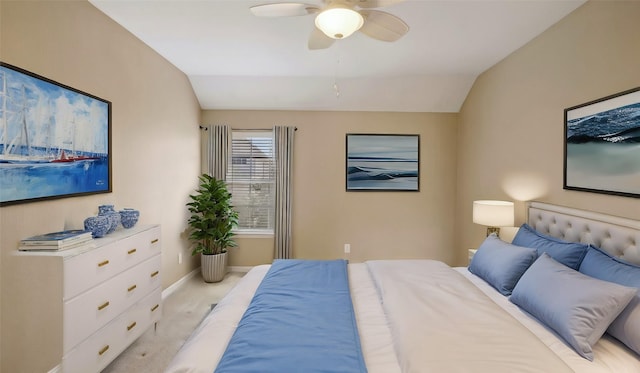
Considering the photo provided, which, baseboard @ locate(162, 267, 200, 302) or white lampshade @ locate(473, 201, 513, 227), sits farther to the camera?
baseboard @ locate(162, 267, 200, 302)

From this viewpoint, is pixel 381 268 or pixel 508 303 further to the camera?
pixel 381 268

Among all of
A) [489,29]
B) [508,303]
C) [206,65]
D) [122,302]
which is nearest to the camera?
[508,303]

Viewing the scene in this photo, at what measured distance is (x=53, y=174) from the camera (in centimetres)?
196

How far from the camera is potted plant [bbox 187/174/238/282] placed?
3.73 meters

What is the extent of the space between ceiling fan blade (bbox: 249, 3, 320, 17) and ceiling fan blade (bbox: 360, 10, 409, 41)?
33 centimetres

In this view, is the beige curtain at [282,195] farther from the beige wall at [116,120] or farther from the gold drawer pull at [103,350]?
the gold drawer pull at [103,350]

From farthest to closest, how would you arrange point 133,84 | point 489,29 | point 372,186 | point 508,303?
point 372,186 → point 133,84 → point 489,29 → point 508,303

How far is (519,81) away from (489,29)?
710 mm

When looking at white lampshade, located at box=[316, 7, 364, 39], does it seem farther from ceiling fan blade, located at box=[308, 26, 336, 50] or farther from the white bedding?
Answer: the white bedding

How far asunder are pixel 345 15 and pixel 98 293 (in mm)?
2278

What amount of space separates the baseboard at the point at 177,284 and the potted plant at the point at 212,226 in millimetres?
219

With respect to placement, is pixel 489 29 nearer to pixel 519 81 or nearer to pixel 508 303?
pixel 519 81

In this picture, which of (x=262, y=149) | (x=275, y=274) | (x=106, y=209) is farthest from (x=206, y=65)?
(x=275, y=274)

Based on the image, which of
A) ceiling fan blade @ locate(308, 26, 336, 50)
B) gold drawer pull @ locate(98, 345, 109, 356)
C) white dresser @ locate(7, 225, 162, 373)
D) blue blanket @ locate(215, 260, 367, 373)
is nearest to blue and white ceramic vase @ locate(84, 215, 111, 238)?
white dresser @ locate(7, 225, 162, 373)
